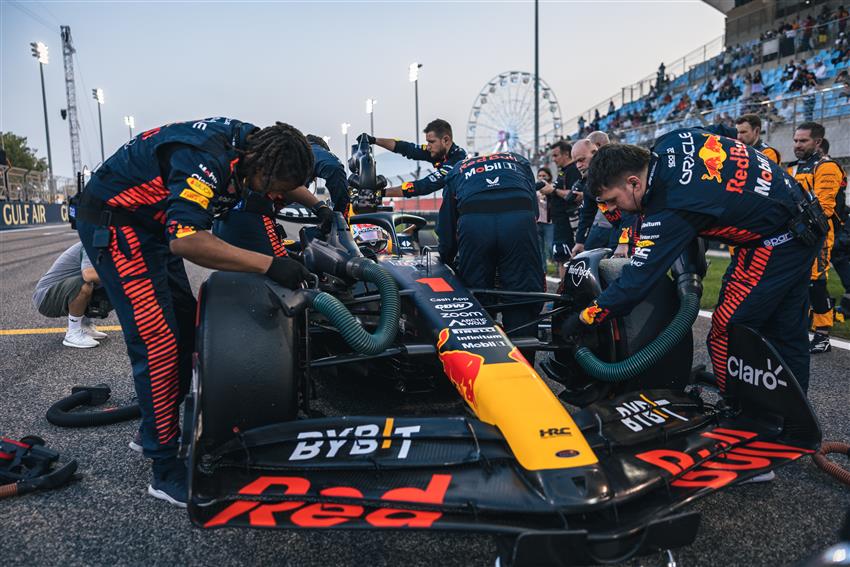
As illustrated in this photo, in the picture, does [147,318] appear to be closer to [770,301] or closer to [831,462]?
[770,301]

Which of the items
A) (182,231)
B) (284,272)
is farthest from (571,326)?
(182,231)

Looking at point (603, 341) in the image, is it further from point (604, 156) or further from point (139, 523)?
point (139, 523)

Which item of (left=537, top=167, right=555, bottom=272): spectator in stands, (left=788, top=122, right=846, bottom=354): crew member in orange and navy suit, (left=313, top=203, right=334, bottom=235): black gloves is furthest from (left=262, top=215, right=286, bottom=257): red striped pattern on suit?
(left=537, top=167, right=555, bottom=272): spectator in stands

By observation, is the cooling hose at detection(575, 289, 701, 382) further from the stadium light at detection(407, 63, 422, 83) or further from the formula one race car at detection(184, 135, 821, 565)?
the stadium light at detection(407, 63, 422, 83)

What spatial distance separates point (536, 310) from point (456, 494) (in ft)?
6.82

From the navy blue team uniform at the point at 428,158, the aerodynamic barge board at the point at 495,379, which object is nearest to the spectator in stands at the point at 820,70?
the navy blue team uniform at the point at 428,158

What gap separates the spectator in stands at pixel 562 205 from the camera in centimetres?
727

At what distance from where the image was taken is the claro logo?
2398 millimetres

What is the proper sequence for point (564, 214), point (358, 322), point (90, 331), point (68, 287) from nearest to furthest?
point (358, 322) → point (68, 287) → point (90, 331) → point (564, 214)

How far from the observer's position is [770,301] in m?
2.66

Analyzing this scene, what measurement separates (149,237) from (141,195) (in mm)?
190

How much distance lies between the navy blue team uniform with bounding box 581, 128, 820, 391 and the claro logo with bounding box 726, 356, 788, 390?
102 mm

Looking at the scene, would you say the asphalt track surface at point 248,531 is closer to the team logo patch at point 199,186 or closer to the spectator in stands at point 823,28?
the team logo patch at point 199,186

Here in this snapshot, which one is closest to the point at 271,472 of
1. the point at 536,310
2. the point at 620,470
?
the point at 620,470
